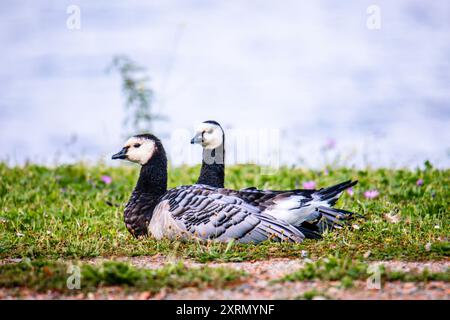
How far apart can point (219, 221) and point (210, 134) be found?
1887 millimetres

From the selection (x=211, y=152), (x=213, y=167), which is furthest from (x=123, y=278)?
(x=211, y=152)

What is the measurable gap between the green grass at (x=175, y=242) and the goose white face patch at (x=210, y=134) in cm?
151

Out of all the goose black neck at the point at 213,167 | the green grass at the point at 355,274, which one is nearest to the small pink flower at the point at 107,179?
the goose black neck at the point at 213,167

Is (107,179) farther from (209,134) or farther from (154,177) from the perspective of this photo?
(154,177)

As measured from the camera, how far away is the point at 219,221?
7562mm

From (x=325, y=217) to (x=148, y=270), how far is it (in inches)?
106

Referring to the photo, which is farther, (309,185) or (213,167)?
(309,185)

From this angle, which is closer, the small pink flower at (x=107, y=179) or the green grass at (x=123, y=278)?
the green grass at (x=123, y=278)

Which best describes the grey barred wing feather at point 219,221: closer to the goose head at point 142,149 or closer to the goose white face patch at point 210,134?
the goose head at point 142,149

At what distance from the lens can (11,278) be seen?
608cm

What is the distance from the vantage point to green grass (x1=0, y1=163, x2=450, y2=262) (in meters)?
7.25

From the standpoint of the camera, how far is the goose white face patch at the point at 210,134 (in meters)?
9.16

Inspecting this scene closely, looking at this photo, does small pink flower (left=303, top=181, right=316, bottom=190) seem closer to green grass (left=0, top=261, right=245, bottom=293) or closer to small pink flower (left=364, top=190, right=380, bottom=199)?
small pink flower (left=364, top=190, right=380, bottom=199)
